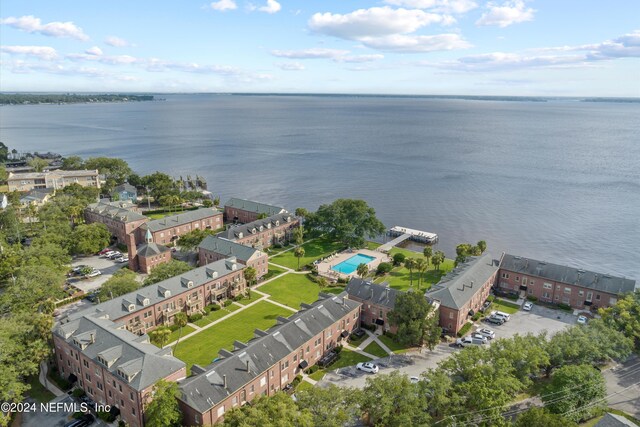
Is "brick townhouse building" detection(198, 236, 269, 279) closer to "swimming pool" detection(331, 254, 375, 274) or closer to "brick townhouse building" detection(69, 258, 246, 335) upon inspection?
"brick townhouse building" detection(69, 258, 246, 335)

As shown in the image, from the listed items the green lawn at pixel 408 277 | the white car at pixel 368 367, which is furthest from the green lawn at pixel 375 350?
the green lawn at pixel 408 277

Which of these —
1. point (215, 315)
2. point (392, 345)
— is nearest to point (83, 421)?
point (215, 315)

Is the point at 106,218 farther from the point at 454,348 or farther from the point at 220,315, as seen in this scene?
the point at 454,348

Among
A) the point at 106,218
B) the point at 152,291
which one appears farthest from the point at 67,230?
the point at 152,291

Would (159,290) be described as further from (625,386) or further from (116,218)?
(625,386)

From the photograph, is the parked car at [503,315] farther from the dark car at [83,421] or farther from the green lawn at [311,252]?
the dark car at [83,421]

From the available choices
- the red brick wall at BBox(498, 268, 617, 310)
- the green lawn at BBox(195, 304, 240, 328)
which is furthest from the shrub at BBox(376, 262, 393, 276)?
the green lawn at BBox(195, 304, 240, 328)
